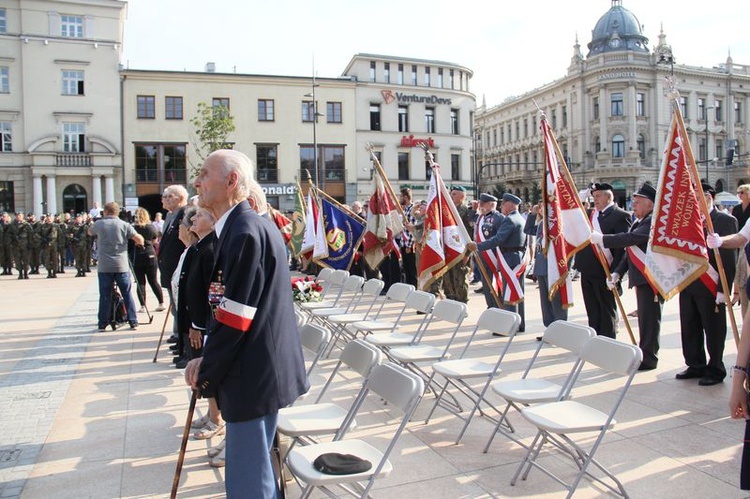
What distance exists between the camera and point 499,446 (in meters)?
4.44

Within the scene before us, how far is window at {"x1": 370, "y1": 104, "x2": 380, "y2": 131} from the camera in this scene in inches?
1751

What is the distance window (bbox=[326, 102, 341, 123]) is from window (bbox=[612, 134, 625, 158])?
37.1 meters

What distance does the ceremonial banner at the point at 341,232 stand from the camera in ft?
37.8

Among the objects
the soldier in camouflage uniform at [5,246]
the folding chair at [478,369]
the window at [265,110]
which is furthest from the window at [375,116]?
the folding chair at [478,369]

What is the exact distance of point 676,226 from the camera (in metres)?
5.59

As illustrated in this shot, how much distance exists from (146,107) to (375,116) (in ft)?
52.2

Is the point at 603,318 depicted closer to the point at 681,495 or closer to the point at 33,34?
the point at 681,495

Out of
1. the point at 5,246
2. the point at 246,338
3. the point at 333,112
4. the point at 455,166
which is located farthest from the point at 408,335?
the point at 455,166

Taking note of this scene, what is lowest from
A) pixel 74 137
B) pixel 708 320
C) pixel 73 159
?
pixel 708 320

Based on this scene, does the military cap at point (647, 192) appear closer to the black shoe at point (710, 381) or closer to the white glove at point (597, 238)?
the white glove at point (597, 238)

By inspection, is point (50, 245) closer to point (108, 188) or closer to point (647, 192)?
point (647, 192)

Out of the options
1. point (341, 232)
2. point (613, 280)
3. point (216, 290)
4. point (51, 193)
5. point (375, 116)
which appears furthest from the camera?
point (375, 116)

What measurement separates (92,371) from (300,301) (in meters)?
3.08

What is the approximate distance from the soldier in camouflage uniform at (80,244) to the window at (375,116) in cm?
2883
